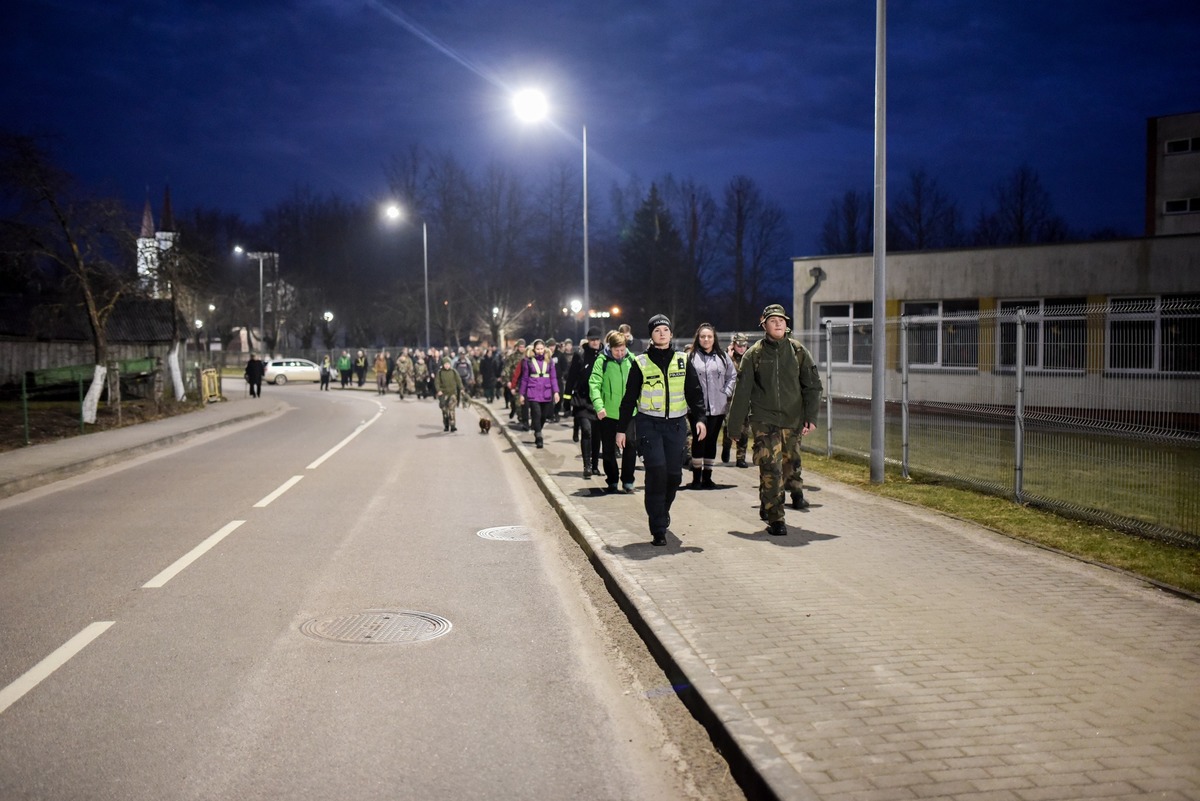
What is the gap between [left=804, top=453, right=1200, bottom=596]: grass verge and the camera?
7.75 m

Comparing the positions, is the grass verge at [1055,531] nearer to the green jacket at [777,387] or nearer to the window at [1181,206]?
the green jacket at [777,387]

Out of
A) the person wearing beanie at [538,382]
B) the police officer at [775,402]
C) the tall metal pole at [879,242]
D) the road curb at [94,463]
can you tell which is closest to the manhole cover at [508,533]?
the police officer at [775,402]

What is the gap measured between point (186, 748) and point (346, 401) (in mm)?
35946

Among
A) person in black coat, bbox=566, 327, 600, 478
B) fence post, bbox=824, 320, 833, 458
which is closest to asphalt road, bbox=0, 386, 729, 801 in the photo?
person in black coat, bbox=566, 327, 600, 478

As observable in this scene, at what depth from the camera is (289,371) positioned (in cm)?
6125

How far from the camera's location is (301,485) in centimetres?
1350

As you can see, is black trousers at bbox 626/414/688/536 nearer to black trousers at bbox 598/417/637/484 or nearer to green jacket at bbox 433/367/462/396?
black trousers at bbox 598/417/637/484

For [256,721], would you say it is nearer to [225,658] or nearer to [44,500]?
[225,658]

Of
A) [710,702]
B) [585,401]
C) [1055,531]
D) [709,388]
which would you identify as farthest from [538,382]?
[710,702]

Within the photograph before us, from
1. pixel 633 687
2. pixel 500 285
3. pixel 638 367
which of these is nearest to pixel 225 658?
pixel 633 687

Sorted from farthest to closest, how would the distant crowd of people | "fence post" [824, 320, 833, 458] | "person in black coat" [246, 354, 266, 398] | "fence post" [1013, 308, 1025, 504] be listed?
"person in black coat" [246, 354, 266, 398], "fence post" [824, 320, 833, 458], "fence post" [1013, 308, 1025, 504], the distant crowd of people

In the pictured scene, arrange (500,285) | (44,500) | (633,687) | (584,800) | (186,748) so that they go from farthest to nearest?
(500,285) < (44,500) < (633,687) < (186,748) < (584,800)

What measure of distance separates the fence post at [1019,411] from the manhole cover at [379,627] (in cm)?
671

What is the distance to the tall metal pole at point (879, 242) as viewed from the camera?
A: 1236cm
